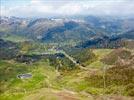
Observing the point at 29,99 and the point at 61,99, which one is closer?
the point at 61,99

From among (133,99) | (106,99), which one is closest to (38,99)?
(106,99)

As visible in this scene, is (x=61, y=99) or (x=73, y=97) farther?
(x=73, y=97)

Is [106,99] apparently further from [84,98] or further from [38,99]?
[38,99]

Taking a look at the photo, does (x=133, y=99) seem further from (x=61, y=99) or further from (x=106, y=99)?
(x=61, y=99)

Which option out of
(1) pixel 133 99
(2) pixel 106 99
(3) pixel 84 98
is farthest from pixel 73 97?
(1) pixel 133 99

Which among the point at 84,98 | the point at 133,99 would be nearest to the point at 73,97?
the point at 84,98

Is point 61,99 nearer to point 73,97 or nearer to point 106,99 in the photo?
point 73,97

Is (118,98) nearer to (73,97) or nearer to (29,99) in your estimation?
(73,97)
